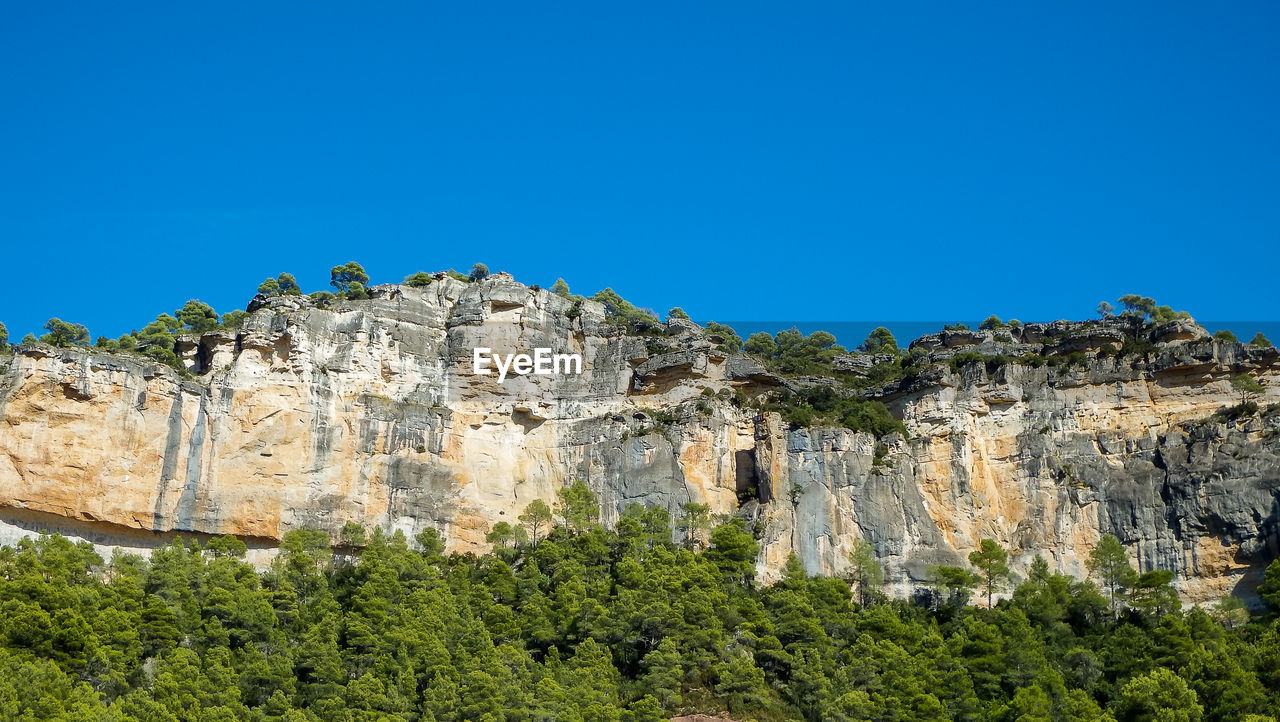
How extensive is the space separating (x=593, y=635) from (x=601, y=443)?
18.1 metres

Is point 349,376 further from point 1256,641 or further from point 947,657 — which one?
point 1256,641

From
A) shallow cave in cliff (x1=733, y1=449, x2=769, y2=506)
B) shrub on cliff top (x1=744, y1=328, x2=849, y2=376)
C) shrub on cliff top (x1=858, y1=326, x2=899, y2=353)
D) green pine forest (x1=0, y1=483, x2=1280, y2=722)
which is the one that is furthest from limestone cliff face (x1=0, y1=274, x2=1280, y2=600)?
shrub on cliff top (x1=858, y1=326, x2=899, y2=353)

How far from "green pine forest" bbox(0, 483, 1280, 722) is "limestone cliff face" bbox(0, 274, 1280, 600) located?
2553 mm

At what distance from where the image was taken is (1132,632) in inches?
2697

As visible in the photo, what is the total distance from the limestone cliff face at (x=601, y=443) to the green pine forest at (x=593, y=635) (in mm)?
2553

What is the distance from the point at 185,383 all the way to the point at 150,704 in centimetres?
2535

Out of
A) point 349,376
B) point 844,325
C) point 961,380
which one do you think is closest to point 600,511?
point 349,376

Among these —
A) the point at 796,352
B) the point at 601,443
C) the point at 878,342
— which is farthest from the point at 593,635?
the point at 878,342

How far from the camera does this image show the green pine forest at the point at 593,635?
190 feet

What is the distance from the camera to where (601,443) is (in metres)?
82.6

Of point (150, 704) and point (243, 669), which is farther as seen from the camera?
point (243, 669)

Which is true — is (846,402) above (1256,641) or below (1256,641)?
above

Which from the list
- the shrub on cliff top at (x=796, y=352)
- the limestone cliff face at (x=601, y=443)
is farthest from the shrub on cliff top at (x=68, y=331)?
the shrub on cliff top at (x=796, y=352)

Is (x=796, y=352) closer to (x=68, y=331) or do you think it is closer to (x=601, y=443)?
(x=601, y=443)
